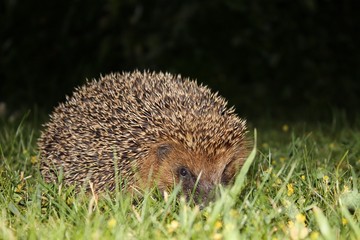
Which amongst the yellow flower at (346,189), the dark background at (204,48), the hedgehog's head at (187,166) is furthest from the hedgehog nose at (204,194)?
the dark background at (204,48)

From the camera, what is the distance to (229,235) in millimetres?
3049

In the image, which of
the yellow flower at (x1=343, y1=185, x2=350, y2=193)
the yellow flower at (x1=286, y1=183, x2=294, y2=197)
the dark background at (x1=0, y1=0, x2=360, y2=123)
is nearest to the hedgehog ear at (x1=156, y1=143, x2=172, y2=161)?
the yellow flower at (x1=286, y1=183, x2=294, y2=197)

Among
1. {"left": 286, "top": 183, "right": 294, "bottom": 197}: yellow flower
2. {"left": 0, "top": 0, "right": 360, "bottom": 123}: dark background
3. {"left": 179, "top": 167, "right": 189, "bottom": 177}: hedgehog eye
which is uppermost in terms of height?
{"left": 0, "top": 0, "right": 360, "bottom": 123}: dark background

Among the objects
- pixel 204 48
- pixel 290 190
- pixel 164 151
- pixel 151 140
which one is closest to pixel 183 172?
pixel 164 151

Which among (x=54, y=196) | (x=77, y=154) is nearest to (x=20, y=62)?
(x=77, y=154)

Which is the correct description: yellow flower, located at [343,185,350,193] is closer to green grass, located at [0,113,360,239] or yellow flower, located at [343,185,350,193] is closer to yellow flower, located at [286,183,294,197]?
green grass, located at [0,113,360,239]

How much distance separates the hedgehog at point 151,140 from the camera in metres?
4.57

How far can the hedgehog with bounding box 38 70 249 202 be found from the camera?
4574 mm

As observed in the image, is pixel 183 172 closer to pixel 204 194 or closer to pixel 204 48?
pixel 204 194

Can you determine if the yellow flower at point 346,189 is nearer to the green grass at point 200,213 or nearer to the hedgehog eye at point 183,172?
the green grass at point 200,213

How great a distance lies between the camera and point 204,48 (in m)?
10.2

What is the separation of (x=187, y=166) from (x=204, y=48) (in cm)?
579

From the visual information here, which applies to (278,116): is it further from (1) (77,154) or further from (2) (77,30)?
(1) (77,154)

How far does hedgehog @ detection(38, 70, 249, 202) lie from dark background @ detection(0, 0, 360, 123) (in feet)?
13.3
